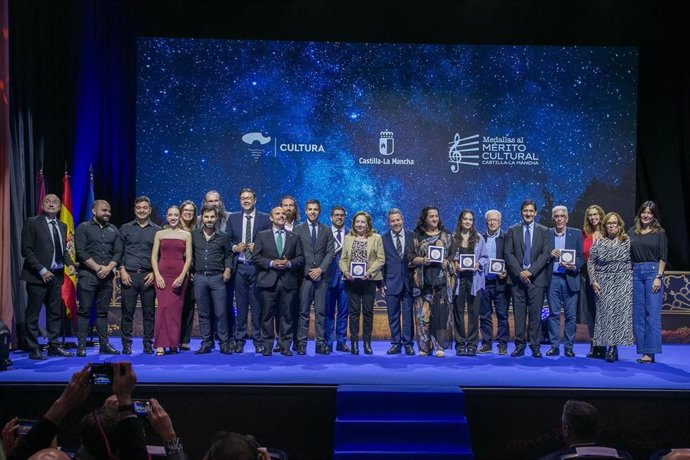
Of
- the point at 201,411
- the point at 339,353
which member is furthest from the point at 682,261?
the point at 201,411

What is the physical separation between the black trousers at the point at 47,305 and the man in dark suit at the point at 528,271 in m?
5.09

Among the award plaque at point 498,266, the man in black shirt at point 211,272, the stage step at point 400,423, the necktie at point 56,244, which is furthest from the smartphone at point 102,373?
the award plaque at point 498,266

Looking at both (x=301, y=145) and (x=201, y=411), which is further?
(x=301, y=145)

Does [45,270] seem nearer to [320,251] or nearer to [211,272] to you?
[211,272]

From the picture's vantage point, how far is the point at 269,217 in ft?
28.2

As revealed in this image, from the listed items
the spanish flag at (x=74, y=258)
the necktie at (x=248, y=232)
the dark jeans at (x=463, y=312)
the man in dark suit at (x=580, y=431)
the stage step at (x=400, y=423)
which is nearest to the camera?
the man in dark suit at (x=580, y=431)

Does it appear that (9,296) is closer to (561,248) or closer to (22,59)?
(22,59)

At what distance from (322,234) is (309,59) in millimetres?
3472

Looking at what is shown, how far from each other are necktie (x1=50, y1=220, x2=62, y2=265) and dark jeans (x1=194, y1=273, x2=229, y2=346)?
5.08ft

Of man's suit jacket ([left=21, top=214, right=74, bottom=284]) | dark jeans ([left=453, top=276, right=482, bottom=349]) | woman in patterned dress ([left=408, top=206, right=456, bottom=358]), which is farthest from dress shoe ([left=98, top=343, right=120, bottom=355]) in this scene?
dark jeans ([left=453, top=276, right=482, bottom=349])

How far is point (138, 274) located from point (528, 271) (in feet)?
14.3

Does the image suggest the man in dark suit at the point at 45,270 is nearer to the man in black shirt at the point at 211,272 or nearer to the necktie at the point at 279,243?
the man in black shirt at the point at 211,272

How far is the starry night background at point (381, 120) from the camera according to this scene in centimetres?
1054

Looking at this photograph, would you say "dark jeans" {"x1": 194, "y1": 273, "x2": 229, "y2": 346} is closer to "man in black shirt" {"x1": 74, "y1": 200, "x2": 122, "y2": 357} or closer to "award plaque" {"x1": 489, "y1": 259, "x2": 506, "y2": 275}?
"man in black shirt" {"x1": 74, "y1": 200, "x2": 122, "y2": 357}
